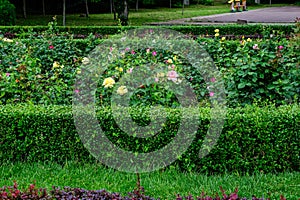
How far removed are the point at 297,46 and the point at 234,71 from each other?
84cm

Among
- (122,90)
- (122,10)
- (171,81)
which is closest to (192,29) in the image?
(122,10)

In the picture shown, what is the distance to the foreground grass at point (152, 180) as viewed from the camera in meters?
3.58

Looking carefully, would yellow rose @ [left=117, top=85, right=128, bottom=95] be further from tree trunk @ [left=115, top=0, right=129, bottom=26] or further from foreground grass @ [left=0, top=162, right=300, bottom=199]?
tree trunk @ [left=115, top=0, right=129, bottom=26]

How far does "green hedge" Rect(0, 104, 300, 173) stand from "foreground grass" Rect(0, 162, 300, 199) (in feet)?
0.40

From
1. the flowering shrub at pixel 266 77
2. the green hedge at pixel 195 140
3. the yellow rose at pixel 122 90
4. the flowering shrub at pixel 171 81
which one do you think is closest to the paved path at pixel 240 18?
the flowering shrub at pixel 171 81

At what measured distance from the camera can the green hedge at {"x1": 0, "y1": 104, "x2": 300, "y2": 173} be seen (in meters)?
3.96

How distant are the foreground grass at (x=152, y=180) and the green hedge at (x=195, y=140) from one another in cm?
12

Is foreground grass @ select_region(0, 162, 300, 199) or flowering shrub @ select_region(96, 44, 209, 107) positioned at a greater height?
flowering shrub @ select_region(96, 44, 209, 107)

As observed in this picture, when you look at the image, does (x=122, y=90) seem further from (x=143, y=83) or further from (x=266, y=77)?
(x=266, y=77)

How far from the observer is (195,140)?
4.02 meters

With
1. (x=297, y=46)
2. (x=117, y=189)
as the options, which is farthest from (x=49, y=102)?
(x=297, y=46)

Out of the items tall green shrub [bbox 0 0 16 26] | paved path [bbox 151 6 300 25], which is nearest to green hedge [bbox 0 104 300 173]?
tall green shrub [bbox 0 0 16 26]

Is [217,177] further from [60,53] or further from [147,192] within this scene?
[60,53]

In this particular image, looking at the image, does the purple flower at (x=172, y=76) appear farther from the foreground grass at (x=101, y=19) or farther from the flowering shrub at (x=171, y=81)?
the foreground grass at (x=101, y=19)
